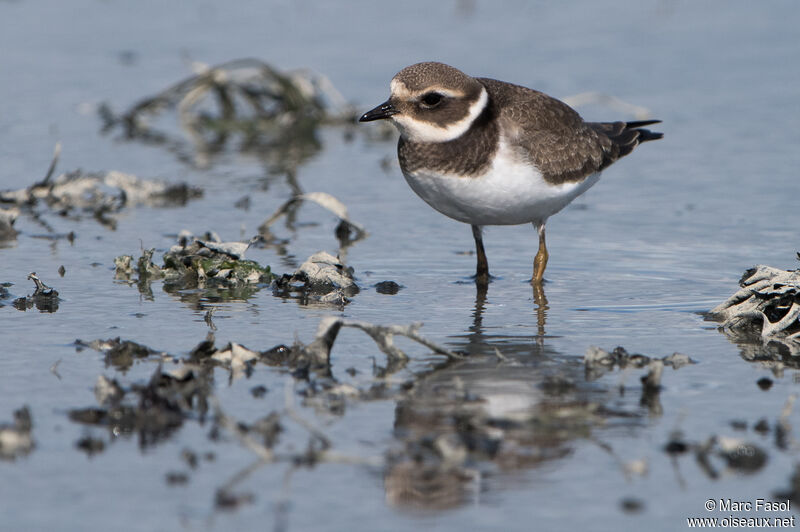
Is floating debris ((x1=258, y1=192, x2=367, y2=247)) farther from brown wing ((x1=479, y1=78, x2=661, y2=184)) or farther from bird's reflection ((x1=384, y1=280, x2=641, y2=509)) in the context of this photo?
bird's reflection ((x1=384, y1=280, x2=641, y2=509))

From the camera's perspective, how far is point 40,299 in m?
7.37

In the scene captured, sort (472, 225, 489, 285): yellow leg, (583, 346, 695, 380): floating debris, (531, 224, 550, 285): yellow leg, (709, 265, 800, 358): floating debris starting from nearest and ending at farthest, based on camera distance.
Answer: (583, 346, 695, 380): floating debris → (709, 265, 800, 358): floating debris → (531, 224, 550, 285): yellow leg → (472, 225, 489, 285): yellow leg

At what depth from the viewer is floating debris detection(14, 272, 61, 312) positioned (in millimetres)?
7219

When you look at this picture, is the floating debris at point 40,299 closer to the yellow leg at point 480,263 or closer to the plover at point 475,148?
the plover at point 475,148

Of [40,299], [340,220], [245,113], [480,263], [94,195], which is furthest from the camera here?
[245,113]

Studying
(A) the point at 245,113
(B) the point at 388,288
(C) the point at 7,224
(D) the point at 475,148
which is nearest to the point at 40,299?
(C) the point at 7,224

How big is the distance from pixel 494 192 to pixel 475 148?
12.5 inches

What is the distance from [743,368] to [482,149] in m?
2.34

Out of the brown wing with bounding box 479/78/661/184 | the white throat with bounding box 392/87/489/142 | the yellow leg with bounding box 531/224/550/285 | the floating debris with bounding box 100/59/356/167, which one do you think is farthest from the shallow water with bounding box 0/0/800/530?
the white throat with bounding box 392/87/489/142

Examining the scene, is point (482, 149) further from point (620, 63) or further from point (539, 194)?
point (620, 63)

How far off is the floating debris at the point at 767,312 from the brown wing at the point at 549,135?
1.63 metres

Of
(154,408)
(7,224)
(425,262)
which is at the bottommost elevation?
(154,408)

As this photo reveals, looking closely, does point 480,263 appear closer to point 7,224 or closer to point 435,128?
point 435,128

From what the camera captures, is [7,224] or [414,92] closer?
[414,92]
